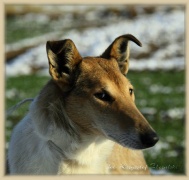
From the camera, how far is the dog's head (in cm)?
462

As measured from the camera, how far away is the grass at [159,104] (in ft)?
28.8

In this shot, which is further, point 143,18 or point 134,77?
point 143,18

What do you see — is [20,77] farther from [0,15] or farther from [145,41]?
[0,15]

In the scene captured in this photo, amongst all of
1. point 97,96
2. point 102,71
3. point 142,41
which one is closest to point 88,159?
point 97,96

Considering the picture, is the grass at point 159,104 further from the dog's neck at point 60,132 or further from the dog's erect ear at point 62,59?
the dog's erect ear at point 62,59

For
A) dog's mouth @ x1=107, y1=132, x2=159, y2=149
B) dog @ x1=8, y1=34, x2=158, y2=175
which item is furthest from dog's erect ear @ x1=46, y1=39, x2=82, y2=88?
dog's mouth @ x1=107, y1=132, x2=159, y2=149

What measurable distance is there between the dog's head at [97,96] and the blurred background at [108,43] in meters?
8.37

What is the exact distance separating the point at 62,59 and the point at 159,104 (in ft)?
30.8

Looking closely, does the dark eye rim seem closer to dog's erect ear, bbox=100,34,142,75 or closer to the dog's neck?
the dog's neck

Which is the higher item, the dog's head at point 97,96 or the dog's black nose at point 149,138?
the dog's head at point 97,96

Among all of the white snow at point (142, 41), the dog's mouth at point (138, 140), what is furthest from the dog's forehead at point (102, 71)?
the white snow at point (142, 41)

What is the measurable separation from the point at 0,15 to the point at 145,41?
45.5 ft

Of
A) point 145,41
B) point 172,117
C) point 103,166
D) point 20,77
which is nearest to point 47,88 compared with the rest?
point 103,166

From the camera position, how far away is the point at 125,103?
4836mm
